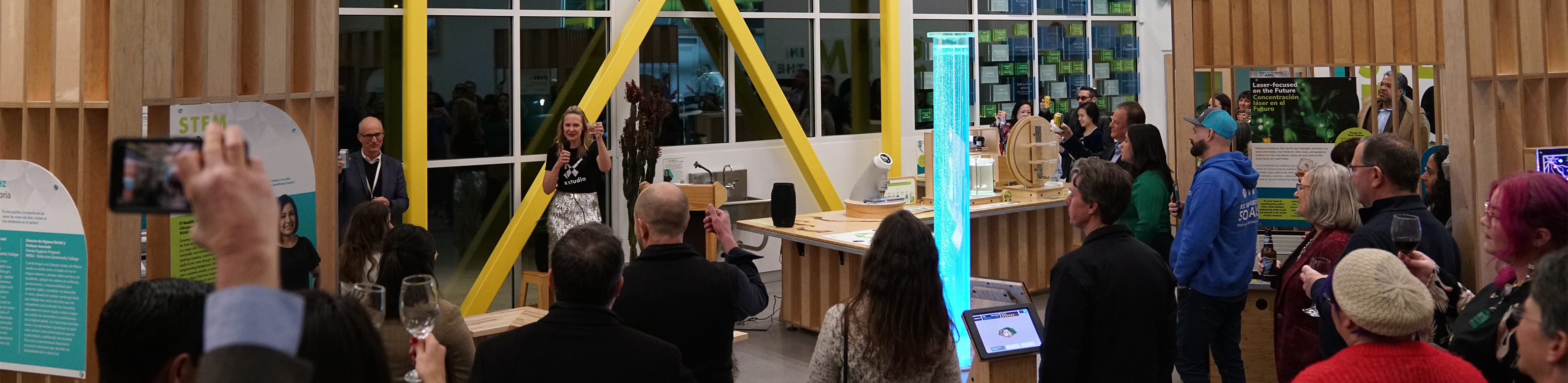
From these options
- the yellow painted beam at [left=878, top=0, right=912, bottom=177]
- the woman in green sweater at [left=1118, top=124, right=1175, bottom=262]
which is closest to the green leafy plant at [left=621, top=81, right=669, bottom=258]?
the yellow painted beam at [left=878, top=0, right=912, bottom=177]

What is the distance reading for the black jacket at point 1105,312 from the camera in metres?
3.05

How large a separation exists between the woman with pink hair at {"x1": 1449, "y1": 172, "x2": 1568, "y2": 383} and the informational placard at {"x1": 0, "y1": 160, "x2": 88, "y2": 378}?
324cm

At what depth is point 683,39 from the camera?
8867 millimetres

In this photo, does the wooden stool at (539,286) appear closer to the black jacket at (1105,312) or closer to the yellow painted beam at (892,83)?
the yellow painted beam at (892,83)

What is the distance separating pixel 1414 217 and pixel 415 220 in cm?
616

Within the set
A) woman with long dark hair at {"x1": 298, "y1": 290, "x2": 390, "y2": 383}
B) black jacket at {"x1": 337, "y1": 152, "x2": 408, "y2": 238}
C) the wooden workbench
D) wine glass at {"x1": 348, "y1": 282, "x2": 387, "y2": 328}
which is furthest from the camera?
the wooden workbench

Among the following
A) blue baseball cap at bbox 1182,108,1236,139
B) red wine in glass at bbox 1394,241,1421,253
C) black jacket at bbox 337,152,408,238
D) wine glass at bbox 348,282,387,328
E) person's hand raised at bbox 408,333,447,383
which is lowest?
person's hand raised at bbox 408,333,447,383

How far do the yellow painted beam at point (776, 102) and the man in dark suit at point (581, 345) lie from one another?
6657 millimetres

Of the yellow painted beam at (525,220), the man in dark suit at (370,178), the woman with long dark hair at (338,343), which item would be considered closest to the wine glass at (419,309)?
the woman with long dark hair at (338,343)

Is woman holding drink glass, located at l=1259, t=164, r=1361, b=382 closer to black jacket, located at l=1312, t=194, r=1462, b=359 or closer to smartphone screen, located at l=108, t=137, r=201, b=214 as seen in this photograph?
black jacket, located at l=1312, t=194, r=1462, b=359

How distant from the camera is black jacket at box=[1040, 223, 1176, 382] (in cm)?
305

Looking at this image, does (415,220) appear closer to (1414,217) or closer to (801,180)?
(801,180)

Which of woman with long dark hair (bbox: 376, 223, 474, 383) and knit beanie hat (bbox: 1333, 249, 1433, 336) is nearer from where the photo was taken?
knit beanie hat (bbox: 1333, 249, 1433, 336)

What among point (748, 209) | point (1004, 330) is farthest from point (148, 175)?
point (748, 209)
